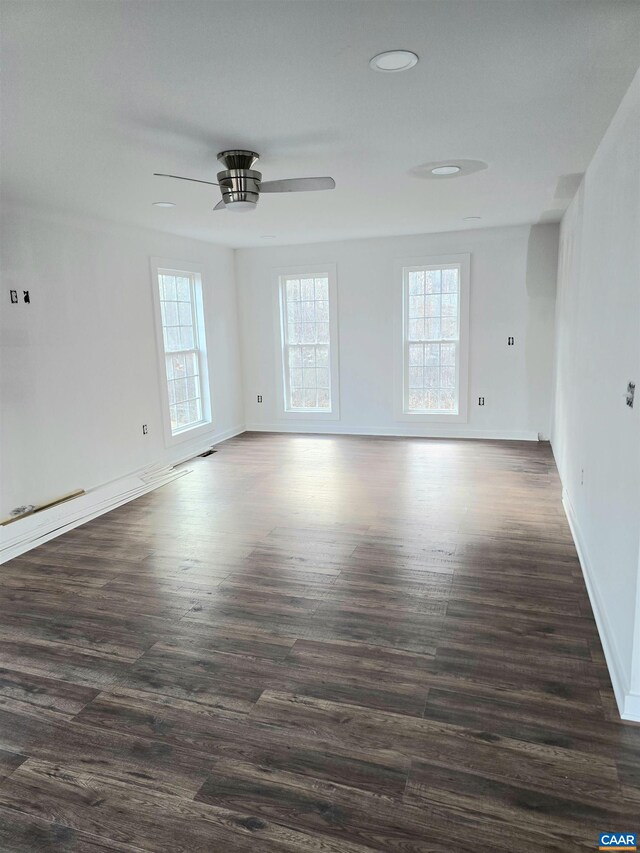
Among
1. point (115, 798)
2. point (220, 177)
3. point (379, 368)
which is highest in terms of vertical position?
point (220, 177)

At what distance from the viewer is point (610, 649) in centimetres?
237

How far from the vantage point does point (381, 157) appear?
10.5 ft

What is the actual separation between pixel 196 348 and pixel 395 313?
2.42 m

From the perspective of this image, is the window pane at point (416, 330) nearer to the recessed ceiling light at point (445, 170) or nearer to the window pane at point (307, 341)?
the window pane at point (307, 341)

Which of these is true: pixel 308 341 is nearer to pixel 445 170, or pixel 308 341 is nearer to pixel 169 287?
pixel 169 287

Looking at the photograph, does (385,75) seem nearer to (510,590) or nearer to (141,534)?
(510,590)

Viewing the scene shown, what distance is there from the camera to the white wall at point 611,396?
210 centimetres

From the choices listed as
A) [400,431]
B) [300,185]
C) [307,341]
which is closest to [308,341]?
[307,341]

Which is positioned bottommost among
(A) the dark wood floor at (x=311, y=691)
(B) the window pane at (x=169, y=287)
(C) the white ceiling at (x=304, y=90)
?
(A) the dark wood floor at (x=311, y=691)

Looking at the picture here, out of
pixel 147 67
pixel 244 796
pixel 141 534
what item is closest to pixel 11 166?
pixel 147 67

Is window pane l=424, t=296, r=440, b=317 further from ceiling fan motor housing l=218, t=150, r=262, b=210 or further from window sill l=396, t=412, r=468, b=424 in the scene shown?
ceiling fan motor housing l=218, t=150, r=262, b=210

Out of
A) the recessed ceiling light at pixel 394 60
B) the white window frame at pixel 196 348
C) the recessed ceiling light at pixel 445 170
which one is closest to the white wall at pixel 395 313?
the white window frame at pixel 196 348

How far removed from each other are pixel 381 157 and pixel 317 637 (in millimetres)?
2635

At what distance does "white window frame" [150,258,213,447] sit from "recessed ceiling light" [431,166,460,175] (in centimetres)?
314
